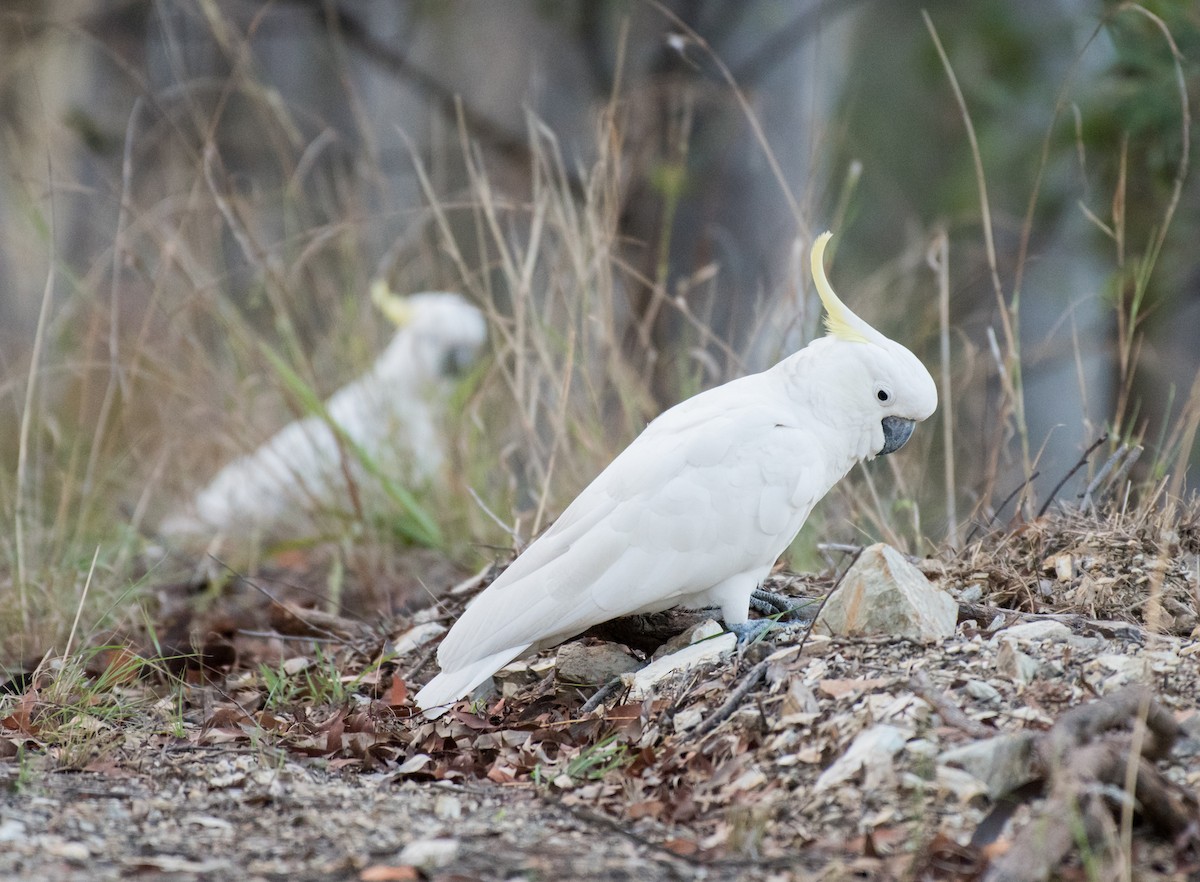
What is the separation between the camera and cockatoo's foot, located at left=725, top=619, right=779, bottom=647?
2381mm

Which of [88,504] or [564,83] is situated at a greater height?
[564,83]

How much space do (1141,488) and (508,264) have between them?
1.59 metres

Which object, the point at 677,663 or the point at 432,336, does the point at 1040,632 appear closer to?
the point at 677,663

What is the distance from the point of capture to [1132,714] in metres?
1.66

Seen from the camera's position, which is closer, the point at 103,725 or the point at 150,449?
the point at 103,725

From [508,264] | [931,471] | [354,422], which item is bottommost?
[931,471]

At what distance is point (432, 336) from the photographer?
17.2 feet

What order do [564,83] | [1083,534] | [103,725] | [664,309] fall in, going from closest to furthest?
[103,725] < [1083,534] < [664,309] < [564,83]

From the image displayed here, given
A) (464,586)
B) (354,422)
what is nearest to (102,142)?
(354,422)

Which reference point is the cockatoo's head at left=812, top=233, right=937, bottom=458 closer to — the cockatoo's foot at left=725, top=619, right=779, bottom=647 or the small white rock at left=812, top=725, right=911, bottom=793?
the cockatoo's foot at left=725, top=619, right=779, bottom=647

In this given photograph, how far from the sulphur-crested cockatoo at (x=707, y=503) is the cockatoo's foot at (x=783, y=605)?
0.49 feet

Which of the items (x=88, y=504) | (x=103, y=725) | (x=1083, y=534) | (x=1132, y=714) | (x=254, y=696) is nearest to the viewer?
(x=1132, y=714)

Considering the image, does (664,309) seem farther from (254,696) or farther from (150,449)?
(254,696)

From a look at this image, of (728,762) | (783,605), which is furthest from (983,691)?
(783,605)
